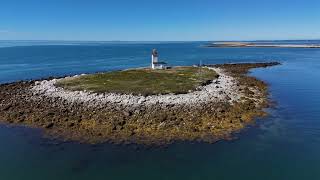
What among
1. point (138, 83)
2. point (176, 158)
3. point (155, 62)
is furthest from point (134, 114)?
point (155, 62)

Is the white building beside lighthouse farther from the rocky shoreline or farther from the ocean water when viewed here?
the ocean water

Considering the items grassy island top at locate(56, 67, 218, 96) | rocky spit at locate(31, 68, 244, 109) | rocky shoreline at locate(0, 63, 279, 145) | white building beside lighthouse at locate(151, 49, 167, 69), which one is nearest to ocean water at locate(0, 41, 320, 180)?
rocky shoreline at locate(0, 63, 279, 145)

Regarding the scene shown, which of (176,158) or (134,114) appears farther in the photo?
(134,114)

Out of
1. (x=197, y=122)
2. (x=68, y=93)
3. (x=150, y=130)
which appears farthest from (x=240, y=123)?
(x=68, y=93)

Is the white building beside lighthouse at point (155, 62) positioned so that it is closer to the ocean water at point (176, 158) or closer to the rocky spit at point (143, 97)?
the rocky spit at point (143, 97)

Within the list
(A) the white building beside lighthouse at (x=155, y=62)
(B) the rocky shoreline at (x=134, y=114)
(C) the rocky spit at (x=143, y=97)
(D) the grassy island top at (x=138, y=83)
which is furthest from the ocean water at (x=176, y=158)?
(A) the white building beside lighthouse at (x=155, y=62)

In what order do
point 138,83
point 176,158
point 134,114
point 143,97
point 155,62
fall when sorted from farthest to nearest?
point 155,62
point 138,83
point 143,97
point 134,114
point 176,158

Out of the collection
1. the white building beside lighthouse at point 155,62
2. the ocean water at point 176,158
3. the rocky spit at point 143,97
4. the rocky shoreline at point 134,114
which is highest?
the white building beside lighthouse at point 155,62

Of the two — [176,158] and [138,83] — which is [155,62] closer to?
[138,83]

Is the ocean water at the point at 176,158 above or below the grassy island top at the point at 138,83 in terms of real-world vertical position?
below
